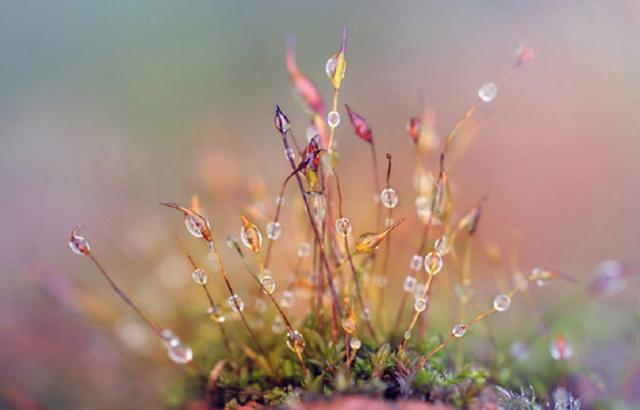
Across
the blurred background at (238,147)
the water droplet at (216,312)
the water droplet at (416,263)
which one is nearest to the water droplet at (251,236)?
Result: the water droplet at (216,312)

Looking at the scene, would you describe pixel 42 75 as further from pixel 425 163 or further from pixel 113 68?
pixel 425 163

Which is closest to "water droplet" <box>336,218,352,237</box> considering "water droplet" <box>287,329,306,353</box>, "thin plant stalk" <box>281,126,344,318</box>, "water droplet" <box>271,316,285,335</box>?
"thin plant stalk" <box>281,126,344,318</box>

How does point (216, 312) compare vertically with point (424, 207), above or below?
below

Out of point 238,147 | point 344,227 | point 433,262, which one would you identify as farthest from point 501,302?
point 238,147

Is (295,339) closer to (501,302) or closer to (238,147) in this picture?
(501,302)

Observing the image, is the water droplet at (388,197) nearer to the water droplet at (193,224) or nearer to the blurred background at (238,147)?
the water droplet at (193,224)

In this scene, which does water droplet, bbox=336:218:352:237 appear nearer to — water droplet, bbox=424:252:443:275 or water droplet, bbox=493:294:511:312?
water droplet, bbox=424:252:443:275

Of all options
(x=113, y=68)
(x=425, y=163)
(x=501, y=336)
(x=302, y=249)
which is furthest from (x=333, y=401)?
(x=113, y=68)

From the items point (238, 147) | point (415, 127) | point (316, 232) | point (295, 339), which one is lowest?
point (295, 339)
